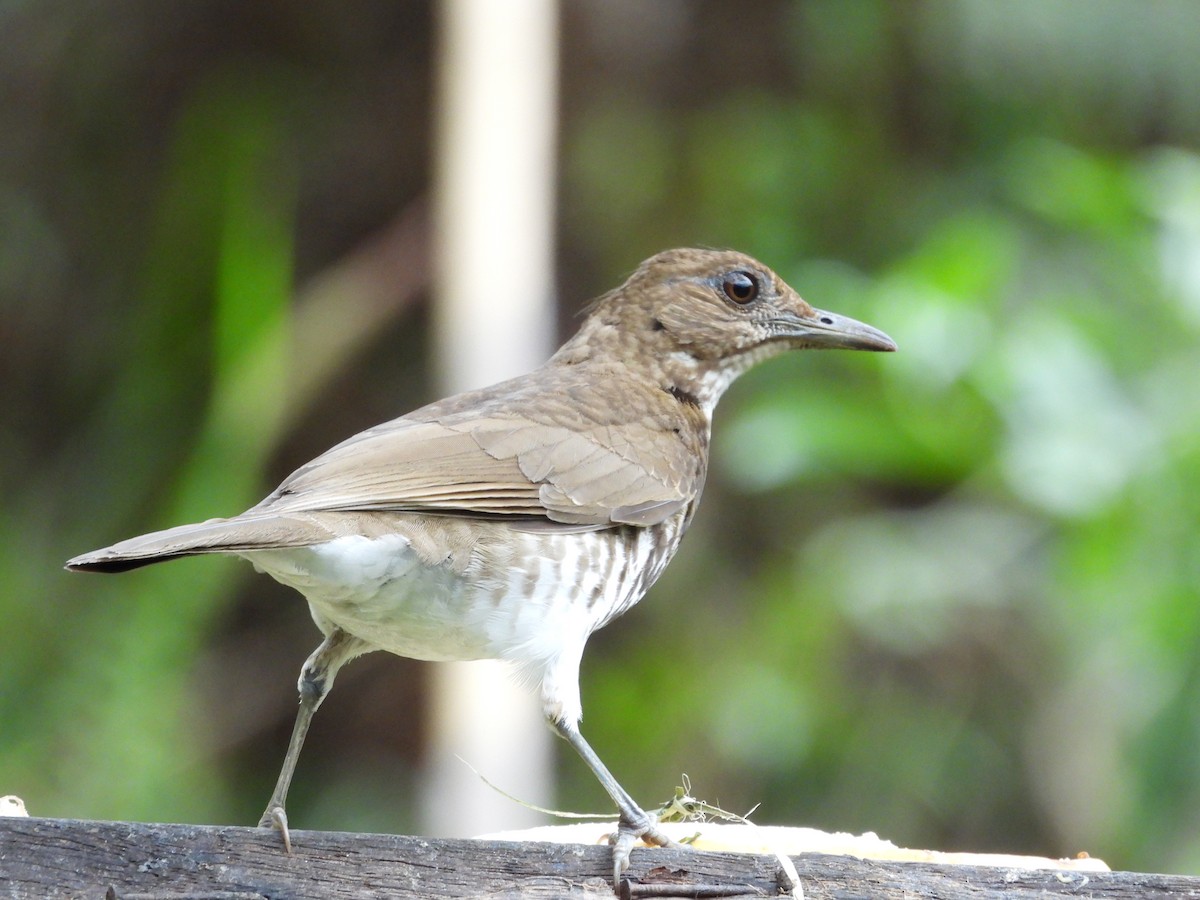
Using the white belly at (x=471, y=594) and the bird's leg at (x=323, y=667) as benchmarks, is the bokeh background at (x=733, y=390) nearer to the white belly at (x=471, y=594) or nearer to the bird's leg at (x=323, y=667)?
the white belly at (x=471, y=594)

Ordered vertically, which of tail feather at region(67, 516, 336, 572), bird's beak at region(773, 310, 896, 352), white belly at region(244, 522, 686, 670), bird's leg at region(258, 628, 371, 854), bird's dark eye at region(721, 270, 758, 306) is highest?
bird's dark eye at region(721, 270, 758, 306)

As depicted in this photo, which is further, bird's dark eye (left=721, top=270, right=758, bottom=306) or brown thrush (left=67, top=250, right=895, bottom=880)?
bird's dark eye (left=721, top=270, right=758, bottom=306)

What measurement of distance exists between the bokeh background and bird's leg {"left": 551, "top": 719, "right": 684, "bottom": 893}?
223 centimetres

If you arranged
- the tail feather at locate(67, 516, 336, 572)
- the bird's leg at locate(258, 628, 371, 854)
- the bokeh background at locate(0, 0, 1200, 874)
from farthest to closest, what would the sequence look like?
the bokeh background at locate(0, 0, 1200, 874), the bird's leg at locate(258, 628, 371, 854), the tail feather at locate(67, 516, 336, 572)

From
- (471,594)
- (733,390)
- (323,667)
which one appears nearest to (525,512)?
(471,594)

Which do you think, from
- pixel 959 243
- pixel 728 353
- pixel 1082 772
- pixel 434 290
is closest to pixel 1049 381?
pixel 959 243

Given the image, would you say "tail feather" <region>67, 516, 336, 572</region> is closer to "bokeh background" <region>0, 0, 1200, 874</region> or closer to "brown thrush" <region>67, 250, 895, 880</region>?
"brown thrush" <region>67, 250, 895, 880</region>

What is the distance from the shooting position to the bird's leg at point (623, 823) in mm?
2785

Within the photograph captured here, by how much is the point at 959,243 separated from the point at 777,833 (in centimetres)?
276

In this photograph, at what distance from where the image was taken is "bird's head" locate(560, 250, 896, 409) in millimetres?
4449

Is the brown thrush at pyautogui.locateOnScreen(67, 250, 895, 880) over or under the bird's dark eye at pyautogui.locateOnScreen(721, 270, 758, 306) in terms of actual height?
under

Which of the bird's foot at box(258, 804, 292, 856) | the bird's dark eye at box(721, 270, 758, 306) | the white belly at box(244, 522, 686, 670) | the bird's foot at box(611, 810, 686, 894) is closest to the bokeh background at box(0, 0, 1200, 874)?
the bird's dark eye at box(721, 270, 758, 306)

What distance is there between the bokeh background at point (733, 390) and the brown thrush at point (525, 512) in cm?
103

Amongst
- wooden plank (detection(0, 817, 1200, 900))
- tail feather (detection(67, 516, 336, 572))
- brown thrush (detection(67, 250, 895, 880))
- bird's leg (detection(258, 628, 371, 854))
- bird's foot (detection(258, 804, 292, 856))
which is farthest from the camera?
bird's leg (detection(258, 628, 371, 854))
